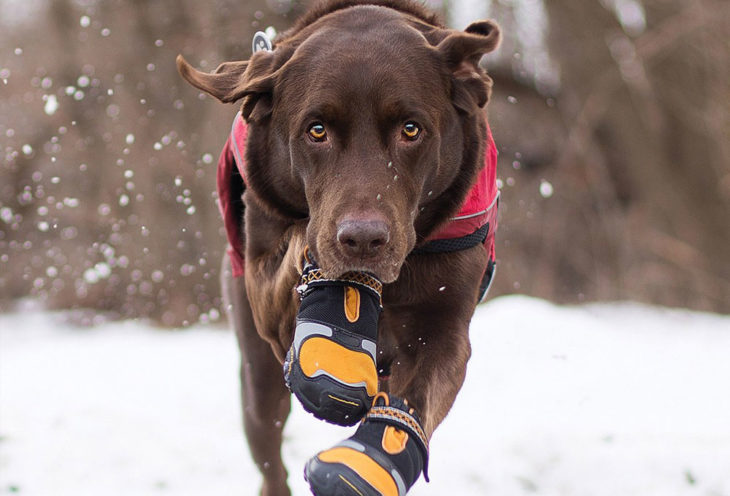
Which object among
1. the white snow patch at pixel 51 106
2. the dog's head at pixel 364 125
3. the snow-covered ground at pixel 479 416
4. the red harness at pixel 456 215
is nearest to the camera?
the dog's head at pixel 364 125

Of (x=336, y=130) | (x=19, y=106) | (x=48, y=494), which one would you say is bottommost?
(x=19, y=106)

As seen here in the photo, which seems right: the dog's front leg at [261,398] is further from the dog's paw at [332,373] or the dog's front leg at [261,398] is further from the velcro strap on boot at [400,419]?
the velcro strap on boot at [400,419]

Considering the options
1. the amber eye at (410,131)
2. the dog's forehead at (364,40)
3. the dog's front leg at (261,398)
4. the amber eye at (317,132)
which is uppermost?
the dog's forehead at (364,40)

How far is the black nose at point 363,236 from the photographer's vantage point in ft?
7.05

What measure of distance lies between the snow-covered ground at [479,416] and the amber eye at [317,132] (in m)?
1.72

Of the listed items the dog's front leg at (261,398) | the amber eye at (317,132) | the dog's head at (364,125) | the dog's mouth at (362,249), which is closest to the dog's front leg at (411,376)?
the dog's head at (364,125)

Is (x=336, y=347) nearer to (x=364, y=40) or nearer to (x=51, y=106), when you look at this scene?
(x=364, y=40)

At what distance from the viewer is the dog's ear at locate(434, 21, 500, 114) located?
8.15 feet

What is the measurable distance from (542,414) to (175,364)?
2.35 meters

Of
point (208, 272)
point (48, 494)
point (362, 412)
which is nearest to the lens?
point (362, 412)

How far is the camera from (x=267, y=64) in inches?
103

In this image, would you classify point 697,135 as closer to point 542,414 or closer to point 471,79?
point 542,414

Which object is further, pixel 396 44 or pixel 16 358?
pixel 16 358

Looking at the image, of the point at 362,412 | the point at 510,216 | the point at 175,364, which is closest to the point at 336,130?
the point at 362,412
